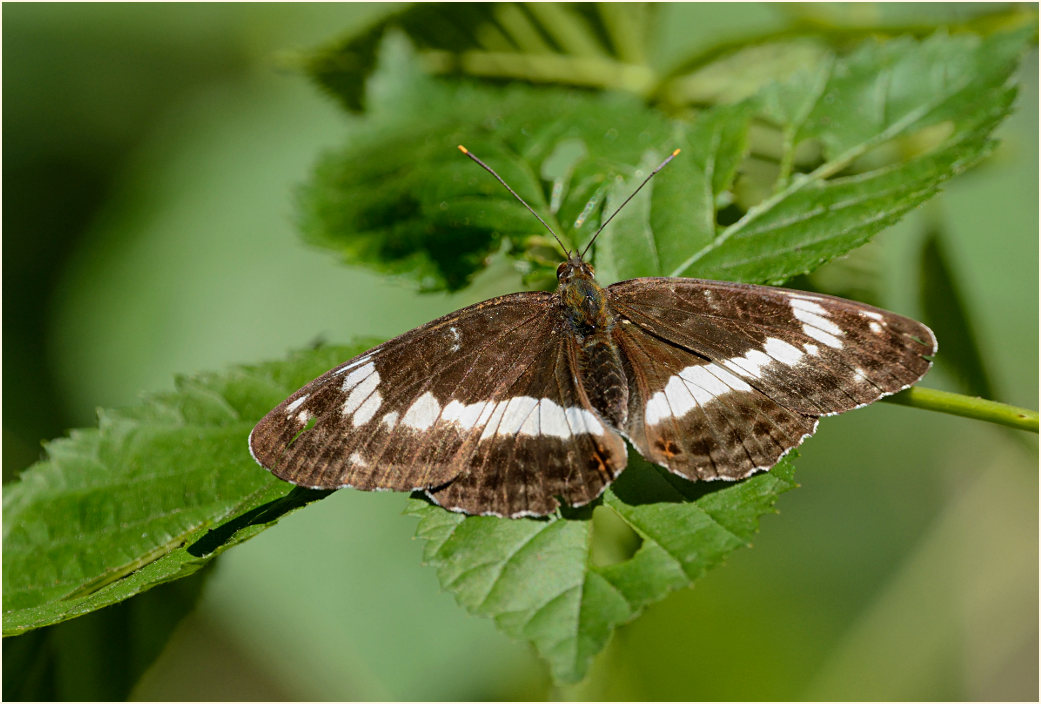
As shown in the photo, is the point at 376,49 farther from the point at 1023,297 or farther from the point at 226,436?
the point at 1023,297

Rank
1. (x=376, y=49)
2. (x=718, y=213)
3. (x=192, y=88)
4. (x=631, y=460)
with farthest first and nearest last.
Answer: (x=192, y=88) < (x=376, y=49) < (x=718, y=213) < (x=631, y=460)

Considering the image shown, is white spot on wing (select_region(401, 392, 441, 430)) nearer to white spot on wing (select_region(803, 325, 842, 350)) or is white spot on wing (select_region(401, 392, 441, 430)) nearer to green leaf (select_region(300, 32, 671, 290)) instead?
green leaf (select_region(300, 32, 671, 290))

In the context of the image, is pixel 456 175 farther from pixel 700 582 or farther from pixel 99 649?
pixel 99 649

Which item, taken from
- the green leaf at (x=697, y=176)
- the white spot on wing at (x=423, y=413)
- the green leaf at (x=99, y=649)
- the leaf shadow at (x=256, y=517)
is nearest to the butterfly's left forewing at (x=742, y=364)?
the green leaf at (x=697, y=176)

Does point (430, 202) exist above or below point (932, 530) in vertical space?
above

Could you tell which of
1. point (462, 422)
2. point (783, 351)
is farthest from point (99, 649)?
point (783, 351)

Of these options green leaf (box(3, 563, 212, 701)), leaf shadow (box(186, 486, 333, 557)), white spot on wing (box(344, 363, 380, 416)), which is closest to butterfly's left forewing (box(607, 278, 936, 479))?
white spot on wing (box(344, 363, 380, 416))

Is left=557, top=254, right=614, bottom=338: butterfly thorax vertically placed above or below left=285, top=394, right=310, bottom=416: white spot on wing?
below

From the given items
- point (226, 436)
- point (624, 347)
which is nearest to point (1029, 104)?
point (624, 347)
